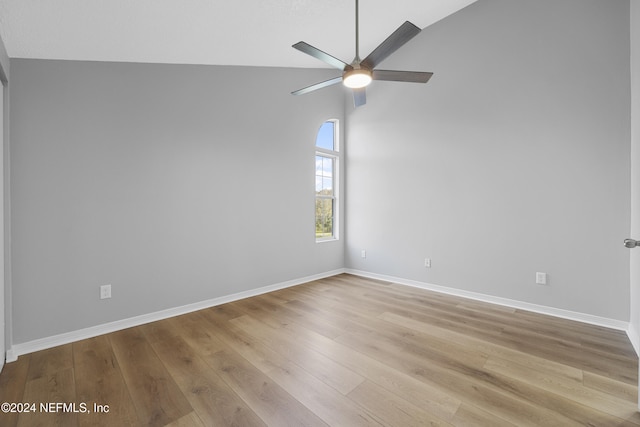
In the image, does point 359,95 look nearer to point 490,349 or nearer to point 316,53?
point 316,53

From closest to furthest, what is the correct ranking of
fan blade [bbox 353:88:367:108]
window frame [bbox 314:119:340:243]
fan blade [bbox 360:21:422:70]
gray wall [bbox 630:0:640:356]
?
fan blade [bbox 360:21:422:70] → gray wall [bbox 630:0:640:356] → fan blade [bbox 353:88:367:108] → window frame [bbox 314:119:340:243]

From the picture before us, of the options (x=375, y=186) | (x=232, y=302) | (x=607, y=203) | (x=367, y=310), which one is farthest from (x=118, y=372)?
(x=607, y=203)

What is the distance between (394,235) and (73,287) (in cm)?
363

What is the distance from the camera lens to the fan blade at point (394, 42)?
5.59 feet

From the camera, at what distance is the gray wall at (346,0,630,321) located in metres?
2.59

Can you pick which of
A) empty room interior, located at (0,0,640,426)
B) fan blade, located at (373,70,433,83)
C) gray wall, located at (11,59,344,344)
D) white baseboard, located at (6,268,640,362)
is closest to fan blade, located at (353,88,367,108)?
empty room interior, located at (0,0,640,426)

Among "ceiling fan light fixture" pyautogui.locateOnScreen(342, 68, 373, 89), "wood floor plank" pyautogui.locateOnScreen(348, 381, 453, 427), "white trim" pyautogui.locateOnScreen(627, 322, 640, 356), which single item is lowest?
"wood floor plank" pyautogui.locateOnScreen(348, 381, 453, 427)

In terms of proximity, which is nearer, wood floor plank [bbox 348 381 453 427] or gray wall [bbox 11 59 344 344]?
wood floor plank [bbox 348 381 453 427]

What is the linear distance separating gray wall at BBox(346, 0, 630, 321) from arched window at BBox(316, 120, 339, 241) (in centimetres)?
71

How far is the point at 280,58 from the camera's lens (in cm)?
350

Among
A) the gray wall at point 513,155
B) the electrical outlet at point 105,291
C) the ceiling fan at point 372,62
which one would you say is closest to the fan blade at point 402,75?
the ceiling fan at point 372,62

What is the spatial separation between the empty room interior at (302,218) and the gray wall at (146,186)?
18 mm

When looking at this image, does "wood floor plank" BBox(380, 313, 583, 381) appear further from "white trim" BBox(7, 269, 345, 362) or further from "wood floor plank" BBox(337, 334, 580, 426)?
"white trim" BBox(7, 269, 345, 362)

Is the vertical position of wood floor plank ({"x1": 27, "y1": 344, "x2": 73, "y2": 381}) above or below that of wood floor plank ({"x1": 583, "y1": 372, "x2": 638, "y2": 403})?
below
